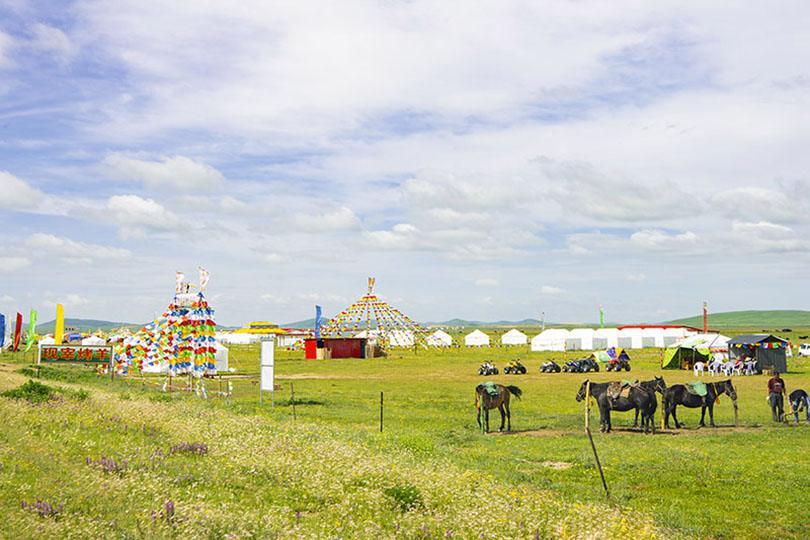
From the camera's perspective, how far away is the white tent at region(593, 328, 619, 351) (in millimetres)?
86625

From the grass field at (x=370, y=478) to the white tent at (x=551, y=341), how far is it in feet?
213

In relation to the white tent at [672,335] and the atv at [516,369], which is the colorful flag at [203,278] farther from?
the white tent at [672,335]

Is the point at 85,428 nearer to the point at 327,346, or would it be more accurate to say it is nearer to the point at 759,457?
the point at 759,457

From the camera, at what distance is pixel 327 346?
80688mm

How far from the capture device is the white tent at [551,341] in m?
87.5

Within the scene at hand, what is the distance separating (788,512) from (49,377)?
3637 cm

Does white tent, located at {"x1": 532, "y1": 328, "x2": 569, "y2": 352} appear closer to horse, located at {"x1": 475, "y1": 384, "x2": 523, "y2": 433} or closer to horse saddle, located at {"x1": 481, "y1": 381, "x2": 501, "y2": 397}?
horse, located at {"x1": 475, "y1": 384, "x2": 523, "y2": 433}

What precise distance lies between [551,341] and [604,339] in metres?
7.17

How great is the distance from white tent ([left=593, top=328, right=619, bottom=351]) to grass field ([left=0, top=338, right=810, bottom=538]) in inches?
2551

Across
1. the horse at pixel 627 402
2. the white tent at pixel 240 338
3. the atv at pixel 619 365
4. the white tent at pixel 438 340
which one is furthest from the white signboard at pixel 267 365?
the white tent at pixel 240 338

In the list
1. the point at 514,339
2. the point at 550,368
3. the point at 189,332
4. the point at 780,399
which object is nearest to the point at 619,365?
the point at 550,368

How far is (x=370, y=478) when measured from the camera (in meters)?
12.0

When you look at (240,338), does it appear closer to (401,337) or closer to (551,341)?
(401,337)

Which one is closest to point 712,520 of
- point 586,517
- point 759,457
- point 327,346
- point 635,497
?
point 635,497
